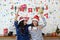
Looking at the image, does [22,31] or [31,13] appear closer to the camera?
[22,31]

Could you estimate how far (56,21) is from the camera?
340 centimetres

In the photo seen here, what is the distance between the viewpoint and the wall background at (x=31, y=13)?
335cm

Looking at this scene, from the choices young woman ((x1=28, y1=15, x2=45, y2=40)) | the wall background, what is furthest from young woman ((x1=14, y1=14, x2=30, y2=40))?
the wall background

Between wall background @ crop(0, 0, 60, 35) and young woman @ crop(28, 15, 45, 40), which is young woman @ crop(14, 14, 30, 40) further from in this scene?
wall background @ crop(0, 0, 60, 35)

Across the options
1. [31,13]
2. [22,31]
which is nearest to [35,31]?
[22,31]

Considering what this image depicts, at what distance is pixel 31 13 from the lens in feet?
11.1

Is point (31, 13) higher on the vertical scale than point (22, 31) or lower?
higher

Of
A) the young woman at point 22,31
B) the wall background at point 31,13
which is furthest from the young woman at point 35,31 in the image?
the wall background at point 31,13

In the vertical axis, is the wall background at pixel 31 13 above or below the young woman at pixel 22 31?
above

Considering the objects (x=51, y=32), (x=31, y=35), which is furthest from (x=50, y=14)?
(x=31, y=35)

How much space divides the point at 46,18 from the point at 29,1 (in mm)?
457

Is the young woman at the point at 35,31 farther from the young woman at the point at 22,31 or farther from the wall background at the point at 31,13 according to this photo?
the wall background at the point at 31,13

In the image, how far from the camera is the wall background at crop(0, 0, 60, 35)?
335 cm

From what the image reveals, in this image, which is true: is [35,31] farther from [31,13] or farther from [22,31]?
[31,13]
